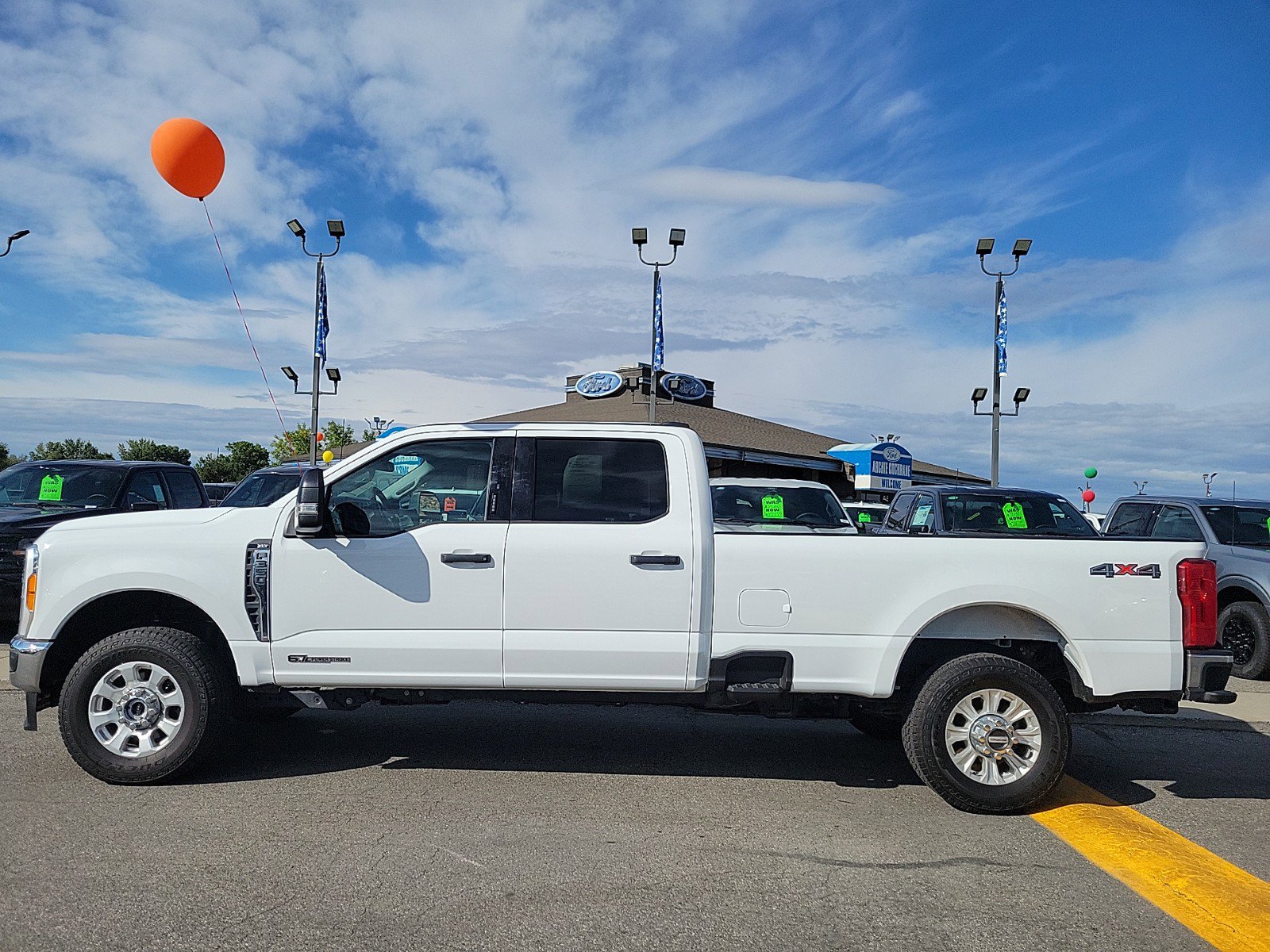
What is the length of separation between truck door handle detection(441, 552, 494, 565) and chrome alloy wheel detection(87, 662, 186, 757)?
159cm

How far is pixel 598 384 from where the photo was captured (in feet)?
95.2

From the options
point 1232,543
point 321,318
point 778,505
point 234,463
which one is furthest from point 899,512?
point 234,463

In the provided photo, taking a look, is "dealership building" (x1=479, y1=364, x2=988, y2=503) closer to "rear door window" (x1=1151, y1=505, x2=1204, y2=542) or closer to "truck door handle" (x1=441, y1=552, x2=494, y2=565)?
"rear door window" (x1=1151, y1=505, x2=1204, y2=542)

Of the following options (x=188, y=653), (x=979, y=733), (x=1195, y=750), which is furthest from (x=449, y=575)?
(x=1195, y=750)

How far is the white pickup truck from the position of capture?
5.41 meters

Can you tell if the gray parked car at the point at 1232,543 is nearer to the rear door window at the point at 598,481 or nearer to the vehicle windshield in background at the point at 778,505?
the vehicle windshield in background at the point at 778,505

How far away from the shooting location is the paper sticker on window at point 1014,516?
10844mm

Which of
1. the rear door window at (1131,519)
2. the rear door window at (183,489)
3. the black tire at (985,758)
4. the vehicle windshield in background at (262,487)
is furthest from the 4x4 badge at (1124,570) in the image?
the vehicle windshield in background at (262,487)

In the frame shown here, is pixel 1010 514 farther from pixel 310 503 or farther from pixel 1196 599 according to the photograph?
pixel 310 503

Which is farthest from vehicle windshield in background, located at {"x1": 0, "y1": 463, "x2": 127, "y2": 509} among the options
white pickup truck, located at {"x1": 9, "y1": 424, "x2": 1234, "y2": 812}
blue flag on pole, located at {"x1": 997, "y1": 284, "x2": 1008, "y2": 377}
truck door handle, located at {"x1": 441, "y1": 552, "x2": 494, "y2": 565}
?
blue flag on pole, located at {"x1": 997, "y1": 284, "x2": 1008, "y2": 377}

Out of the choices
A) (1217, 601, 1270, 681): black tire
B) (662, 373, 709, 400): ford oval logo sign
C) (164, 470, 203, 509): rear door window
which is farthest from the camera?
(662, 373, 709, 400): ford oval logo sign

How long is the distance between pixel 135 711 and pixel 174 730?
0.77 ft

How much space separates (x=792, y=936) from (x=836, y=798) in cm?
190

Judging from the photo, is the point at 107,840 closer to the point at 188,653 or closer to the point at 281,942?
the point at 188,653
